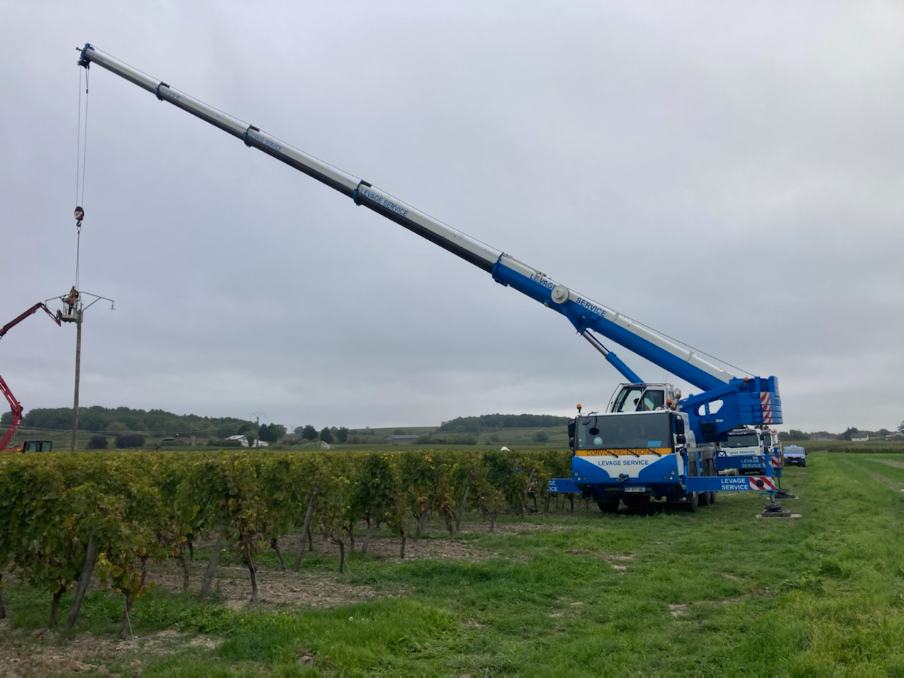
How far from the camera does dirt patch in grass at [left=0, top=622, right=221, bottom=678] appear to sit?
5633 millimetres

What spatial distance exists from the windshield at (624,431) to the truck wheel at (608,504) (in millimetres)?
2177

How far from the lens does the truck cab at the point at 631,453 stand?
52.4 feet

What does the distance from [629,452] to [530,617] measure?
9633 mm

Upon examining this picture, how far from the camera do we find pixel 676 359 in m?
17.3

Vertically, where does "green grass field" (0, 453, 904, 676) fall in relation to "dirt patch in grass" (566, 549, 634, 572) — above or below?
above

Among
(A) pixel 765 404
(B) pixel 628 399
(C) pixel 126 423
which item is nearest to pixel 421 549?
(B) pixel 628 399

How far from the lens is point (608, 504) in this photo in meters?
18.5

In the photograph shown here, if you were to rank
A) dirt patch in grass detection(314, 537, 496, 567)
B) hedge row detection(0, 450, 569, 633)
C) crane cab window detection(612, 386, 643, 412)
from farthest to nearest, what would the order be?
1. crane cab window detection(612, 386, 643, 412)
2. dirt patch in grass detection(314, 537, 496, 567)
3. hedge row detection(0, 450, 569, 633)

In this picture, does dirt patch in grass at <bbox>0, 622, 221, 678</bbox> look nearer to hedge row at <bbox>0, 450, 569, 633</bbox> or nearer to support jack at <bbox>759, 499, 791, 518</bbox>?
hedge row at <bbox>0, 450, 569, 633</bbox>

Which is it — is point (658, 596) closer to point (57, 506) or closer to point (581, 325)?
point (57, 506)

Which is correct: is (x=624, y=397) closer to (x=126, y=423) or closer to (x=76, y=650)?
(x=76, y=650)

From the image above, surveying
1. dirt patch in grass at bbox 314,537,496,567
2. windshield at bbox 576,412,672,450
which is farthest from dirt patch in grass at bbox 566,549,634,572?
windshield at bbox 576,412,672,450

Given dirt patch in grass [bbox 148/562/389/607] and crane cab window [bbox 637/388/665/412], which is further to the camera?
crane cab window [bbox 637/388/665/412]

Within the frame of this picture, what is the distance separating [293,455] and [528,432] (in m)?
56.4
